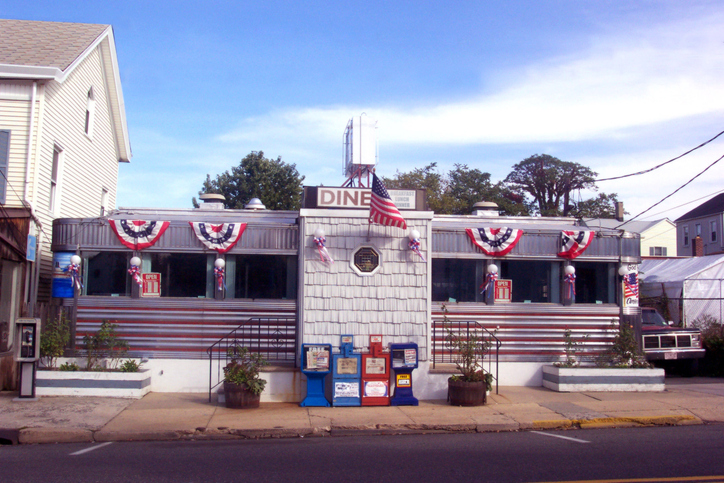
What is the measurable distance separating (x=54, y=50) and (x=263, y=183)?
1749 cm

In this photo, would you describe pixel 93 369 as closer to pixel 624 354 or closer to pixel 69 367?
pixel 69 367

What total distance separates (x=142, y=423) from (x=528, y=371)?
7794 millimetres

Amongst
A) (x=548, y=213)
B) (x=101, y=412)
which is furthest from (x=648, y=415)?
(x=548, y=213)

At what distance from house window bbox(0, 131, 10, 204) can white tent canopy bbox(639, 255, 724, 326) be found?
764 inches

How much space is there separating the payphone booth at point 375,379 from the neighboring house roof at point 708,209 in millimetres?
36841

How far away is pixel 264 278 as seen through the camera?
41.5ft

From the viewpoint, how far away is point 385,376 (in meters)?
11.2

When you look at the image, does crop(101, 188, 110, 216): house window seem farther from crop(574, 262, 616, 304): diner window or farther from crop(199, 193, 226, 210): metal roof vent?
crop(574, 262, 616, 304): diner window

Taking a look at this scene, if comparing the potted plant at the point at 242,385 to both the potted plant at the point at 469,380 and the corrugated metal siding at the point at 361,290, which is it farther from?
the potted plant at the point at 469,380

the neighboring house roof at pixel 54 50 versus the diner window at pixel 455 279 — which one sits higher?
the neighboring house roof at pixel 54 50

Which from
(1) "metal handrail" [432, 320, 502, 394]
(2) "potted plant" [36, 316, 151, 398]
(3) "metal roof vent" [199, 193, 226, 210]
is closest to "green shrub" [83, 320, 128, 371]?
(2) "potted plant" [36, 316, 151, 398]

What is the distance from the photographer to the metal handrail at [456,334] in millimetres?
12609

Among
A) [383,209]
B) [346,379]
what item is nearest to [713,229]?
[383,209]

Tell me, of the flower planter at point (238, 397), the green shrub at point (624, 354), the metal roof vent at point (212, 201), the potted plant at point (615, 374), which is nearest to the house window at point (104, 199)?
the metal roof vent at point (212, 201)
